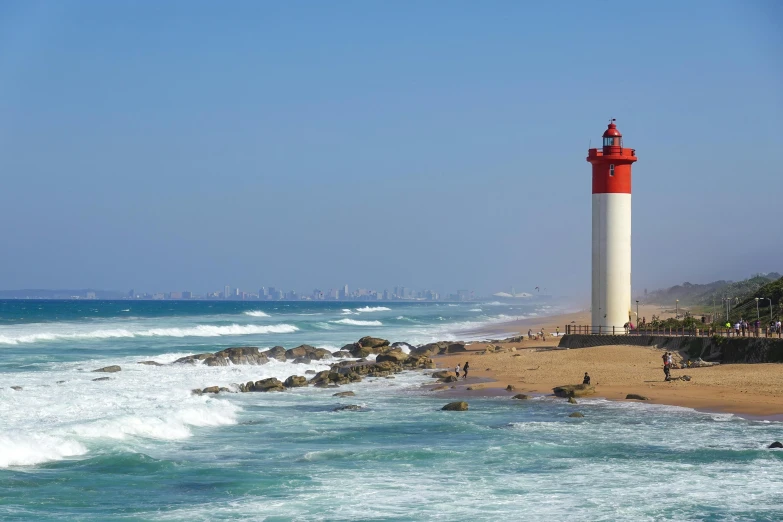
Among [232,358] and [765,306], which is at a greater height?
[765,306]

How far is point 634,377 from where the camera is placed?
2788 centimetres

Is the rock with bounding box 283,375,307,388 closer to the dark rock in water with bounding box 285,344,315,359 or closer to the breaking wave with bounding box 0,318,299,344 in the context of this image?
the dark rock in water with bounding box 285,344,315,359

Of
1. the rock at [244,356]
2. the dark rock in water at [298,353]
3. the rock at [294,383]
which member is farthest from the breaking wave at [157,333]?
the rock at [294,383]

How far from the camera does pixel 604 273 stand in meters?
33.5

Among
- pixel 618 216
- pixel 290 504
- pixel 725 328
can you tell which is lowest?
pixel 290 504

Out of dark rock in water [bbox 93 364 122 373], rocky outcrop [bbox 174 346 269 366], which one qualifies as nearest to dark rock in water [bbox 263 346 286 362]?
rocky outcrop [bbox 174 346 269 366]

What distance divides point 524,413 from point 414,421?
111 inches

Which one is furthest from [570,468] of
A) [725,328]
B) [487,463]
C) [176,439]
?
[725,328]

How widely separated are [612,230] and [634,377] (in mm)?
7186

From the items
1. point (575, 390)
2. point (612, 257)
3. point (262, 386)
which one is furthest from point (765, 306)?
point (262, 386)

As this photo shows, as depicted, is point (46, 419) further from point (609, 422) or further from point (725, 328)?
point (725, 328)

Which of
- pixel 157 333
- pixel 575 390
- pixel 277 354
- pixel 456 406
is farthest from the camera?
pixel 157 333

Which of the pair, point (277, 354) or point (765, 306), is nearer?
point (277, 354)

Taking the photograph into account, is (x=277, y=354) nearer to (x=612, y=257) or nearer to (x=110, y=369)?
(x=110, y=369)
